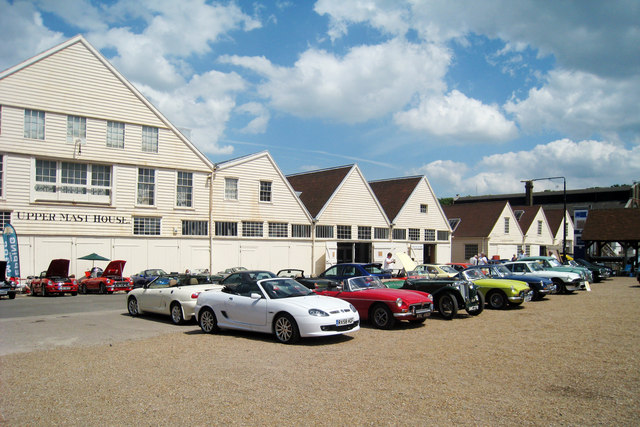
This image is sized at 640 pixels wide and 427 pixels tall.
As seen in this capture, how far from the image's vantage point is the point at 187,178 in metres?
32.4

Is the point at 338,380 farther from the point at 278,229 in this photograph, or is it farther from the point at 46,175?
the point at 278,229

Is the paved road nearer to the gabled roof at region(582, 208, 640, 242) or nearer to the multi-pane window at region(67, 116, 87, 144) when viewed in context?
the multi-pane window at region(67, 116, 87, 144)

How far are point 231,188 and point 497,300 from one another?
839 inches

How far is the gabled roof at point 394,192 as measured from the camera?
143ft

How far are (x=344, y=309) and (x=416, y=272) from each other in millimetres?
9427

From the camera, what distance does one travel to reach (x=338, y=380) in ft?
24.5

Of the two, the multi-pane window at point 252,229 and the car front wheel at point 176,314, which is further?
the multi-pane window at point 252,229

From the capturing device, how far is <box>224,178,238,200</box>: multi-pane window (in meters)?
33.7

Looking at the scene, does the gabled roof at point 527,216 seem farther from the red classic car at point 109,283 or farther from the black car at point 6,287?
the black car at point 6,287

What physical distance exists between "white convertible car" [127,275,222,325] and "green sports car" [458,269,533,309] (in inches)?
339

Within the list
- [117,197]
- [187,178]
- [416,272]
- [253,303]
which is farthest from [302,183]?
[253,303]

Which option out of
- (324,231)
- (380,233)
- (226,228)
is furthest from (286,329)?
(380,233)

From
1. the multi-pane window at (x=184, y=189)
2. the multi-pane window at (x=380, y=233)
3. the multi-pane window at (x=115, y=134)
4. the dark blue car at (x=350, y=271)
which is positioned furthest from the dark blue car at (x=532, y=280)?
the multi-pane window at (x=115, y=134)

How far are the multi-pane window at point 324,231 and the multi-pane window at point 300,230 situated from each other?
78cm
